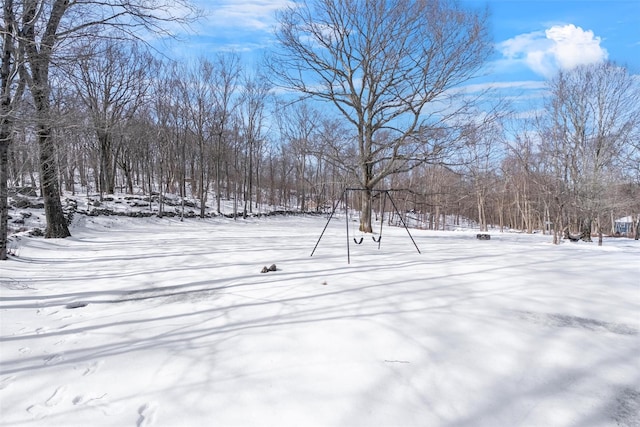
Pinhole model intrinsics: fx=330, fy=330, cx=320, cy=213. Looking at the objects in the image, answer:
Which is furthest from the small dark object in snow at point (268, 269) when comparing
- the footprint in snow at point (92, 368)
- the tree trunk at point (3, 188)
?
Answer: the tree trunk at point (3, 188)

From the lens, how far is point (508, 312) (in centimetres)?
360

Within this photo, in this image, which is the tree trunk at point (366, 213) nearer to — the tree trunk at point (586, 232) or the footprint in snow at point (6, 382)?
the footprint in snow at point (6, 382)

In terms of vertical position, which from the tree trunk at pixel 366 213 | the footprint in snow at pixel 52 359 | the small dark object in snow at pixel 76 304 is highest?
the tree trunk at pixel 366 213

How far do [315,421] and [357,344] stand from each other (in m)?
0.99

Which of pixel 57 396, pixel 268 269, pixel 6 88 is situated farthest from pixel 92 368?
pixel 6 88

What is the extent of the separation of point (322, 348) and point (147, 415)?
1.33 meters

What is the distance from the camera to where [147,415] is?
2039 millimetres

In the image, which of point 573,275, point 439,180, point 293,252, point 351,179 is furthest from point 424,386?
point 439,180

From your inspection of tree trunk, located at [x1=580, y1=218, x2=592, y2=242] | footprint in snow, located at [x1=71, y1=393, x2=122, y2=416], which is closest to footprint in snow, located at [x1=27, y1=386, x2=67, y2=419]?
footprint in snow, located at [x1=71, y1=393, x2=122, y2=416]

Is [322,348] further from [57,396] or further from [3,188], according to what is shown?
[3,188]

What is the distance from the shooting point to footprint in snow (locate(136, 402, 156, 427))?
77.3 inches

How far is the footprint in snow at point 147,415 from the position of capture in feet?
6.44

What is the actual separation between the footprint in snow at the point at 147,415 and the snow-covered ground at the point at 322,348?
0.01m

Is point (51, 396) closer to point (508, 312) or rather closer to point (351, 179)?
point (508, 312)
